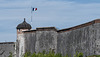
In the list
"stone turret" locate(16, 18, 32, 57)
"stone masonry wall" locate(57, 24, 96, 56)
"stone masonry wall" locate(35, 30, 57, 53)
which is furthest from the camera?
"stone turret" locate(16, 18, 32, 57)

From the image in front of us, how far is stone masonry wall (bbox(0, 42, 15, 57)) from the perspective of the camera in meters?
49.9

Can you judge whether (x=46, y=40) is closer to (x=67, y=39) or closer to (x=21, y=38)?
(x=67, y=39)

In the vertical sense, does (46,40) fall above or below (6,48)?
above

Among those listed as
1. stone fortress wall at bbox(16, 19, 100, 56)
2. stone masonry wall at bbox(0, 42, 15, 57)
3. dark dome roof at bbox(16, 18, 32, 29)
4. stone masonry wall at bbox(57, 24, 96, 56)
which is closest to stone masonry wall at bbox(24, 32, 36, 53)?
stone fortress wall at bbox(16, 19, 100, 56)

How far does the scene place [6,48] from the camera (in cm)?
5100

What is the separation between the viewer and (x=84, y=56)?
31.8 meters

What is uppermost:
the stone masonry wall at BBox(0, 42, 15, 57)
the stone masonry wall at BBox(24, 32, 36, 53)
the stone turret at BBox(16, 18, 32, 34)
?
the stone turret at BBox(16, 18, 32, 34)

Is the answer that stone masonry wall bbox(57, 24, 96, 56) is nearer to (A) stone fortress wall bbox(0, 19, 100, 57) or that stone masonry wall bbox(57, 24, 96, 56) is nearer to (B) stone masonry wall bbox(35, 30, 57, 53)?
(A) stone fortress wall bbox(0, 19, 100, 57)

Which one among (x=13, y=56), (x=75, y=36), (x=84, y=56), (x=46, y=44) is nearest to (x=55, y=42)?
(x=46, y=44)

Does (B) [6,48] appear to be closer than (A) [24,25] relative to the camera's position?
No

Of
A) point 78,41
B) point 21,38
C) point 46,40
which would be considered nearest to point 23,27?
point 21,38

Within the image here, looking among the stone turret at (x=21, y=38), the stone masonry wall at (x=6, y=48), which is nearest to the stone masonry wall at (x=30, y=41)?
the stone turret at (x=21, y=38)

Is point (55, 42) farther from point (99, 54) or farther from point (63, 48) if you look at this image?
point (99, 54)

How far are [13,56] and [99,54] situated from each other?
2253 cm
